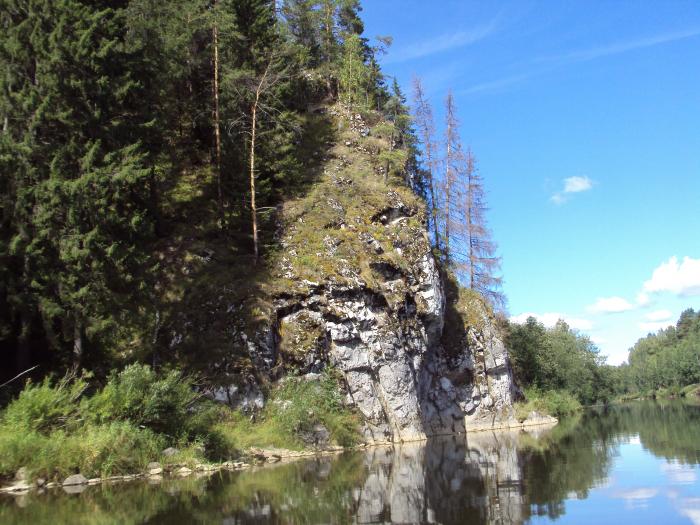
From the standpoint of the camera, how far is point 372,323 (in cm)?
2762

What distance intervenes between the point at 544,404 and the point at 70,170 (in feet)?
126

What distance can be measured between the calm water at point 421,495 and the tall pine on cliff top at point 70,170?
7.52 meters

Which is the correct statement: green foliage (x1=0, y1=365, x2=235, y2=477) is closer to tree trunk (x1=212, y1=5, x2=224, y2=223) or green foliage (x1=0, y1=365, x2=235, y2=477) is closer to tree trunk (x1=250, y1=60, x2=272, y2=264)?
tree trunk (x1=250, y1=60, x2=272, y2=264)

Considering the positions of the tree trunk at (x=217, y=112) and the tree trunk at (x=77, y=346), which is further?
the tree trunk at (x=217, y=112)

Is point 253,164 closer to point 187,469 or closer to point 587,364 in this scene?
point 187,469

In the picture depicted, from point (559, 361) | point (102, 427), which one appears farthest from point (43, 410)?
point (559, 361)

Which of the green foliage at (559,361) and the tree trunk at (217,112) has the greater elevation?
the tree trunk at (217,112)

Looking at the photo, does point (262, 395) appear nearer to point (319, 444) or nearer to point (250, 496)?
point (319, 444)

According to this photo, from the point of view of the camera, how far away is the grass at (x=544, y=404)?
4058 centimetres

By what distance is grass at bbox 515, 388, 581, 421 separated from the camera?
40584 mm

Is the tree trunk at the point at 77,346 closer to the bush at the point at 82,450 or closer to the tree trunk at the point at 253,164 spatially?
the bush at the point at 82,450

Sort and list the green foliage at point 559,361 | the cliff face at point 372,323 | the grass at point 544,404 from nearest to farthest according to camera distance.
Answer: the cliff face at point 372,323
the grass at point 544,404
the green foliage at point 559,361

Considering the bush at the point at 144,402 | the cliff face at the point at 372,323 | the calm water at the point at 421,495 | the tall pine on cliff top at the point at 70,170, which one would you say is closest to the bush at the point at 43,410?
the bush at the point at 144,402

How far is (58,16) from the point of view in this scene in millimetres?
20469
